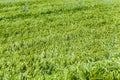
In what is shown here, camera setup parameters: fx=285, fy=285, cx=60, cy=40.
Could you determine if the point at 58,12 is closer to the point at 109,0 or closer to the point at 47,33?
the point at 47,33

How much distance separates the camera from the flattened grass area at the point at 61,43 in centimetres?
502

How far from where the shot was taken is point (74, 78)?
4488mm

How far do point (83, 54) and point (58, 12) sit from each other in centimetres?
572

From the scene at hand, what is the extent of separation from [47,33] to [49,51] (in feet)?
6.57

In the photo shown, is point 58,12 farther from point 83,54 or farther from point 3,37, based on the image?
point 83,54

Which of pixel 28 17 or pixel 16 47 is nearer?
pixel 16 47

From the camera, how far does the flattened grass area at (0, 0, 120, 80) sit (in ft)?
16.5

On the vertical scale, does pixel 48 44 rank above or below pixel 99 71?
below

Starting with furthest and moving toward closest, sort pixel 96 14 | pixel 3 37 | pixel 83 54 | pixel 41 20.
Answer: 1. pixel 96 14
2. pixel 41 20
3. pixel 3 37
4. pixel 83 54

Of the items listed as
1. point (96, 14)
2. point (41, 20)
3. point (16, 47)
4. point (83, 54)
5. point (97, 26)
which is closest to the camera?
point (83, 54)

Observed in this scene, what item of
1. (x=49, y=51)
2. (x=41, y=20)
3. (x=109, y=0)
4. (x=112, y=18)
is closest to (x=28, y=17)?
(x=41, y=20)

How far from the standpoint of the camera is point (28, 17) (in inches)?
480

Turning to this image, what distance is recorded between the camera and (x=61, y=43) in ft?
28.5

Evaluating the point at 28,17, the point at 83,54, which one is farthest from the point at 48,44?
the point at 28,17
